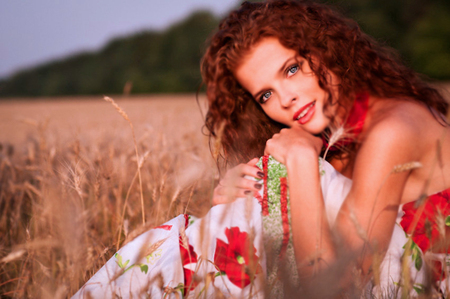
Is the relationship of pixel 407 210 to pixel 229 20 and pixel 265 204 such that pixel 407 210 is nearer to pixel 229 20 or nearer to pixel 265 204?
pixel 265 204

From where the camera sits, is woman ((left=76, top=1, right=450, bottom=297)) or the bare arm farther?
the bare arm

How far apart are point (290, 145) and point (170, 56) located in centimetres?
3494

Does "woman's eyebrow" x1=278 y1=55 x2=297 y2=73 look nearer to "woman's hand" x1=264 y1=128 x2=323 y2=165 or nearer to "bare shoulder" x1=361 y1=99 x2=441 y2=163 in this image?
"woman's hand" x1=264 y1=128 x2=323 y2=165

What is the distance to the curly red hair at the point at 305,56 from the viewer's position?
1.60 metres

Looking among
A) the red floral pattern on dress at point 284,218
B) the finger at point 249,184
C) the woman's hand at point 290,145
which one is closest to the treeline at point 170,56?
the woman's hand at point 290,145

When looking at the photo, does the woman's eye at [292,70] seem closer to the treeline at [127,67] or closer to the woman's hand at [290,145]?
the woman's hand at [290,145]

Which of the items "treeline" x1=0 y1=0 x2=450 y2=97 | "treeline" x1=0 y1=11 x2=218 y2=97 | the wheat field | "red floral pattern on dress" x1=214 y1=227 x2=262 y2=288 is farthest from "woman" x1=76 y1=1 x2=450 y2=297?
"treeline" x1=0 y1=11 x2=218 y2=97

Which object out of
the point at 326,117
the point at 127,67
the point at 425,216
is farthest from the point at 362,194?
the point at 127,67

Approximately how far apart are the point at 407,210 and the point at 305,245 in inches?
20.7

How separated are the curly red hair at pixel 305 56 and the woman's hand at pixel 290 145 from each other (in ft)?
1.03

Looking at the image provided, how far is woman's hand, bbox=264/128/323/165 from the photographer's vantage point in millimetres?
1239

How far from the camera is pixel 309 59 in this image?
1.59 m

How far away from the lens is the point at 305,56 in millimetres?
1590

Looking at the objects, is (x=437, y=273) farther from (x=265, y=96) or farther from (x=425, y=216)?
(x=265, y=96)
